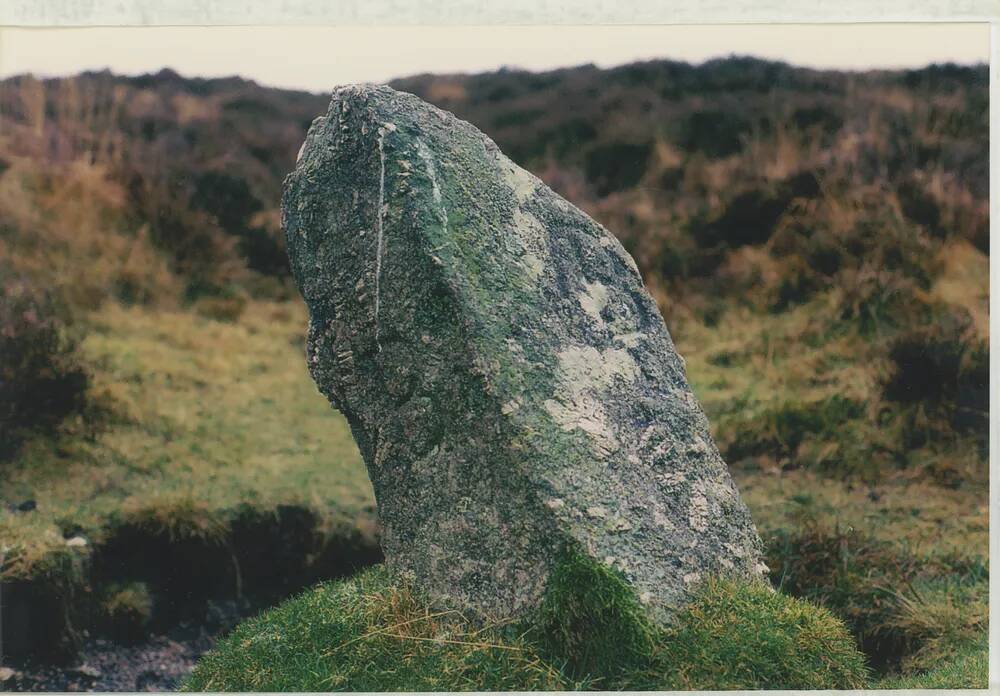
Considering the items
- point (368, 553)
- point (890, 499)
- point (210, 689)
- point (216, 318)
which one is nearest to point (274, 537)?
point (368, 553)

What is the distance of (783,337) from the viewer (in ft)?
32.6

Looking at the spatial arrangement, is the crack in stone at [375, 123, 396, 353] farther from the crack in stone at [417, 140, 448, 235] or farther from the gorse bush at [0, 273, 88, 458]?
the gorse bush at [0, 273, 88, 458]

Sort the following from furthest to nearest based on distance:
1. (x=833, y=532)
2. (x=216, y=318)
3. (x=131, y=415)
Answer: (x=216, y=318), (x=131, y=415), (x=833, y=532)

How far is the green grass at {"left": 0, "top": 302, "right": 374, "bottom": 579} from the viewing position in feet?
25.5

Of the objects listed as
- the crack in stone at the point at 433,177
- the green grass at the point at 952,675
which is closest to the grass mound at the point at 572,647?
the green grass at the point at 952,675

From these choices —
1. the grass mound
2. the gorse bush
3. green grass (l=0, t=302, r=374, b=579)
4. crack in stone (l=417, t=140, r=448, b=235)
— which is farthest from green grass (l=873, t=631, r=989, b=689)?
the gorse bush

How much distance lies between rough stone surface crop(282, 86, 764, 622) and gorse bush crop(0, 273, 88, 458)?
4.27 metres

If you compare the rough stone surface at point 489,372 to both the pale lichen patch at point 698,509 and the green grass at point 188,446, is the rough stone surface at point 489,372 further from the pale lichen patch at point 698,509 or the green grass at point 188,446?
the green grass at point 188,446

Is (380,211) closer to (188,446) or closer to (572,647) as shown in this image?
(572,647)

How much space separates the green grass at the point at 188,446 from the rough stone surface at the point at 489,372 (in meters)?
2.85

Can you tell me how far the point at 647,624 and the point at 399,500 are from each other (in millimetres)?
1277

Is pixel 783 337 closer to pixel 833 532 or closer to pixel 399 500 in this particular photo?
pixel 833 532

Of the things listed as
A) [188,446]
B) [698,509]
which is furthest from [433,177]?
[188,446]

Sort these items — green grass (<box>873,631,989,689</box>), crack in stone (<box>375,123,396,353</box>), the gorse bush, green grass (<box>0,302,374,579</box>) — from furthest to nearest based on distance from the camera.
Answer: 1. the gorse bush
2. green grass (<box>0,302,374,579</box>)
3. green grass (<box>873,631,989,689</box>)
4. crack in stone (<box>375,123,396,353</box>)
